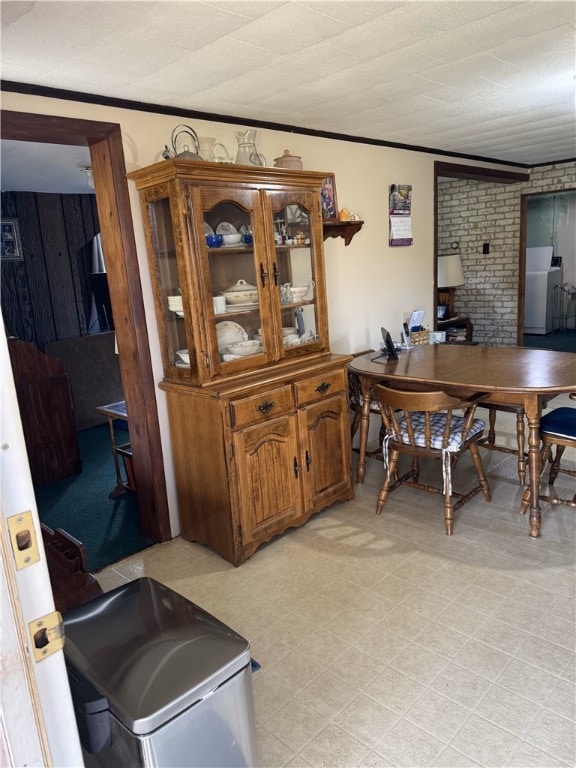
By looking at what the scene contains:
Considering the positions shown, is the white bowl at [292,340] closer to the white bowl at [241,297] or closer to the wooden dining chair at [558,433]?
the white bowl at [241,297]

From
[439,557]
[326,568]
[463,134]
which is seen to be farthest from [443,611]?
[463,134]

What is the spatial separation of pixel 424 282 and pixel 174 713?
13.1 ft

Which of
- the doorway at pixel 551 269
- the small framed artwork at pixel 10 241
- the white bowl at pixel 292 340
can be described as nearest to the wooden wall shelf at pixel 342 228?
the white bowl at pixel 292 340

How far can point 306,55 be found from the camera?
2131mm

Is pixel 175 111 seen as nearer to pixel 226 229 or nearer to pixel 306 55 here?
pixel 226 229

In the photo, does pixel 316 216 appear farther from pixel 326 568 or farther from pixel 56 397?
pixel 56 397

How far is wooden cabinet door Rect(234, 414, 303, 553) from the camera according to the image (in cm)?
261

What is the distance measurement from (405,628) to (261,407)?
115 cm

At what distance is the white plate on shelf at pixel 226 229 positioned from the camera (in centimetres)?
259

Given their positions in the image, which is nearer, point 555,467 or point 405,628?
point 405,628

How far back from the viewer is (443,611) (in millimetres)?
2232

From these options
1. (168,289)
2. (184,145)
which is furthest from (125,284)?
(184,145)

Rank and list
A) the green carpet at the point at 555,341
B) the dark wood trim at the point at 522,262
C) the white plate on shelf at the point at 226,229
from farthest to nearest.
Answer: the green carpet at the point at 555,341
the dark wood trim at the point at 522,262
the white plate on shelf at the point at 226,229

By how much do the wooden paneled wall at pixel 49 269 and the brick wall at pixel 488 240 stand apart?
12.8ft
